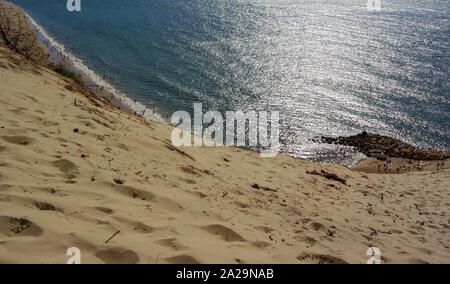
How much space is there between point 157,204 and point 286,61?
23.8 meters

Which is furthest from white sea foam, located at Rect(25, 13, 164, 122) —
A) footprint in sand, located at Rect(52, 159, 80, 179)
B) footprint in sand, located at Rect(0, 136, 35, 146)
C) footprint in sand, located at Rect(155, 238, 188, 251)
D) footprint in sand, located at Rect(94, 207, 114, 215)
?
footprint in sand, located at Rect(155, 238, 188, 251)

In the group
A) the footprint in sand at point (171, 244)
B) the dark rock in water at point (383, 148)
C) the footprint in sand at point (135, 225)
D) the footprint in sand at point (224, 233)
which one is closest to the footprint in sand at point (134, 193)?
the footprint in sand at point (135, 225)

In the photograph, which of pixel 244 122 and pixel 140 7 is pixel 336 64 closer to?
pixel 244 122

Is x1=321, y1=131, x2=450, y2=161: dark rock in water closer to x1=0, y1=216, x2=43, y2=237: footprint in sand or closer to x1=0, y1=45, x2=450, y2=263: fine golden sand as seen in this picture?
x1=0, y1=45, x2=450, y2=263: fine golden sand

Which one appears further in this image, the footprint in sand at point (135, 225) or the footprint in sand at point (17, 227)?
the footprint in sand at point (135, 225)

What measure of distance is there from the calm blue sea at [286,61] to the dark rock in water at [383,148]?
83 cm

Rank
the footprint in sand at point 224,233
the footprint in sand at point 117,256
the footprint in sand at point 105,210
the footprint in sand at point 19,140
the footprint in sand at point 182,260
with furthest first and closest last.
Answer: the footprint in sand at point 19,140
the footprint in sand at point 224,233
the footprint in sand at point 105,210
the footprint in sand at point 182,260
the footprint in sand at point 117,256

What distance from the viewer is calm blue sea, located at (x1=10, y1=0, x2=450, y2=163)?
765 inches

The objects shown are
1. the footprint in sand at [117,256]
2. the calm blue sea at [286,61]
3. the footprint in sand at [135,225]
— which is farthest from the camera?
the calm blue sea at [286,61]

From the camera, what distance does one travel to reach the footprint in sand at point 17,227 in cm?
312

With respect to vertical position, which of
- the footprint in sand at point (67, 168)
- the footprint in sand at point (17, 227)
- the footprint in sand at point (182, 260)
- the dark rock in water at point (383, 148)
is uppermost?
the footprint in sand at point (67, 168)

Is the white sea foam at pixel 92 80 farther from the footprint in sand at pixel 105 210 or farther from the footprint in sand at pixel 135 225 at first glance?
the footprint in sand at pixel 135 225

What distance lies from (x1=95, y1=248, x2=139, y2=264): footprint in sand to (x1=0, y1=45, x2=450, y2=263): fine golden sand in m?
0.01

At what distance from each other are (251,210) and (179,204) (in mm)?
1207
